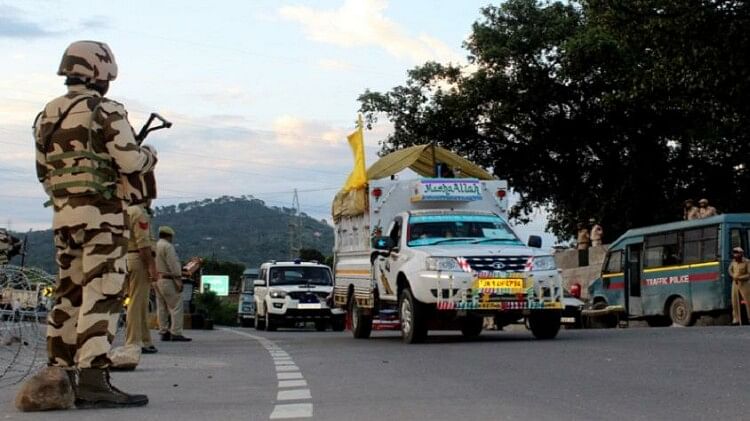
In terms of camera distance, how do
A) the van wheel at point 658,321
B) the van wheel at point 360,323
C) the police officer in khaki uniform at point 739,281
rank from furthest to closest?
the van wheel at point 658,321
the police officer in khaki uniform at point 739,281
the van wheel at point 360,323

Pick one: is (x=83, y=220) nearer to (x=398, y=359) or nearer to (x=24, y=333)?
(x=24, y=333)

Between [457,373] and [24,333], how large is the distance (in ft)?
12.6

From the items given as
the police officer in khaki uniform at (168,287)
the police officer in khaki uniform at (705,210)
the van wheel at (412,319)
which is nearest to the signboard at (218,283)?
the police officer in khaki uniform at (705,210)

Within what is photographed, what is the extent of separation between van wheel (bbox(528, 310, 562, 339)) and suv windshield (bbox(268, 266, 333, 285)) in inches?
758

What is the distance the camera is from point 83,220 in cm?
798

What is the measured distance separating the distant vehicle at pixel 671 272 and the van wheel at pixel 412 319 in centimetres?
1265

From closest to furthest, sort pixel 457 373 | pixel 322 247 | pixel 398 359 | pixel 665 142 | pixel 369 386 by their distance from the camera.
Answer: pixel 369 386, pixel 457 373, pixel 398 359, pixel 665 142, pixel 322 247

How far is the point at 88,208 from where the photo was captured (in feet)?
26.2

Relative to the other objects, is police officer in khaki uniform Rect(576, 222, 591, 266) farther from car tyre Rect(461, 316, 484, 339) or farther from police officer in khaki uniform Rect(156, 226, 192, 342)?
police officer in khaki uniform Rect(156, 226, 192, 342)

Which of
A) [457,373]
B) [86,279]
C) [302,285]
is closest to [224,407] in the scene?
[86,279]

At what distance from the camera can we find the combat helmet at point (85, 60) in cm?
811

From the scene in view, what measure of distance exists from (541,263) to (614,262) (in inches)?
704

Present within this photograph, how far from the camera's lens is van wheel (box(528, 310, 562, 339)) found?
1753cm

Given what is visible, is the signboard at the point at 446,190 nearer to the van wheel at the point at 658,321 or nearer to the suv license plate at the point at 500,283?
the suv license plate at the point at 500,283
